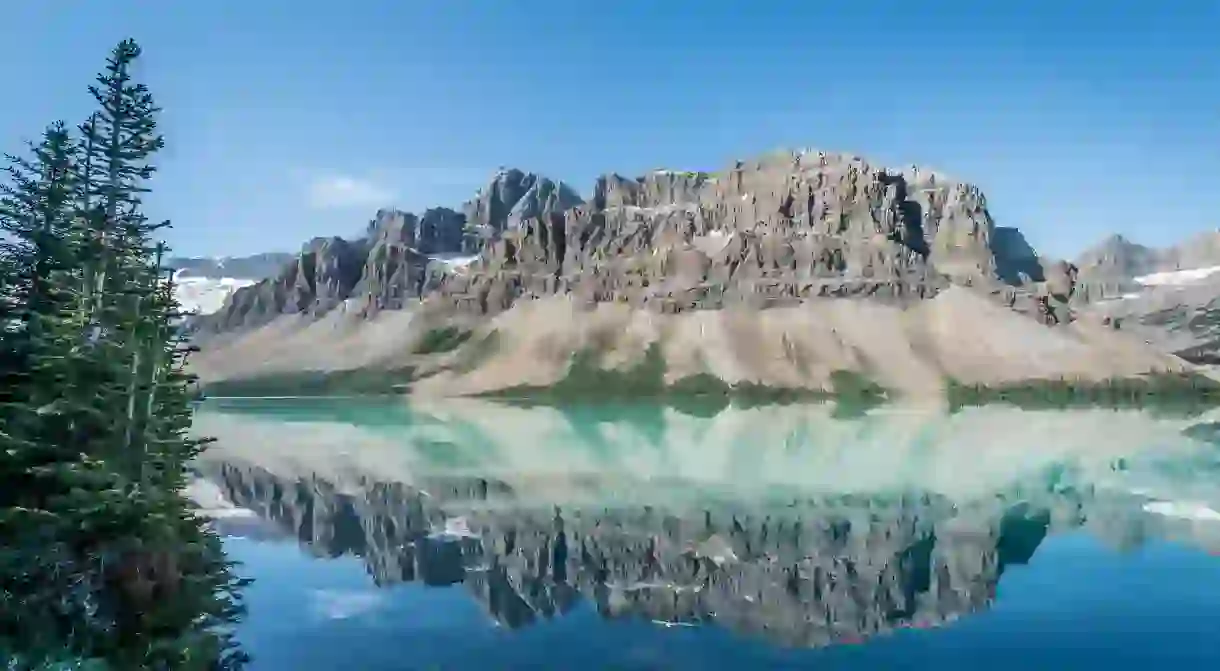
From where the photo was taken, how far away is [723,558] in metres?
43.6

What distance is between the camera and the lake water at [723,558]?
101 feet

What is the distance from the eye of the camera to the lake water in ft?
101

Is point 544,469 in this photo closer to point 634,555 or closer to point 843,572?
point 634,555

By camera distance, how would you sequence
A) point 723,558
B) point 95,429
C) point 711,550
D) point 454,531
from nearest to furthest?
1. point 95,429
2. point 723,558
3. point 711,550
4. point 454,531

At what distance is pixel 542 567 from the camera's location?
42531 mm

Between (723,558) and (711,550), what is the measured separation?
152 cm

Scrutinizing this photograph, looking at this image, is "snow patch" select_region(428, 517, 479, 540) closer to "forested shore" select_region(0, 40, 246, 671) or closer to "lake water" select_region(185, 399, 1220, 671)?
"lake water" select_region(185, 399, 1220, 671)

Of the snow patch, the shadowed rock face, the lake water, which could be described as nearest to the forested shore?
the lake water

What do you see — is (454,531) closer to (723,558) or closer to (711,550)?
(711,550)

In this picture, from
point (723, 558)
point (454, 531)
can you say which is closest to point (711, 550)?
point (723, 558)

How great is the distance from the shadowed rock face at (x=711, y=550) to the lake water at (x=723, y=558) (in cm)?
18

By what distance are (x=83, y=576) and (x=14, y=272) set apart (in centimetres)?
624

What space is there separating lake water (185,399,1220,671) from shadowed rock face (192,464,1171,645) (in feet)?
0.58

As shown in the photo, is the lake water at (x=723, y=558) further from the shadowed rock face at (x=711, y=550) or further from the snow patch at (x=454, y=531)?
the snow patch at (x=454, y=531)
